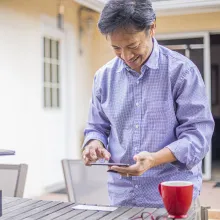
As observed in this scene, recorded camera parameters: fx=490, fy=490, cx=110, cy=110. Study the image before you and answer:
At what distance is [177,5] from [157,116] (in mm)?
5372

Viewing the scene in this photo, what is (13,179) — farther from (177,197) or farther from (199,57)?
(199,57)

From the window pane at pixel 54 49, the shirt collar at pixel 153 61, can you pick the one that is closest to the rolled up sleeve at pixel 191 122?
the shirt collar at pixel 153 61

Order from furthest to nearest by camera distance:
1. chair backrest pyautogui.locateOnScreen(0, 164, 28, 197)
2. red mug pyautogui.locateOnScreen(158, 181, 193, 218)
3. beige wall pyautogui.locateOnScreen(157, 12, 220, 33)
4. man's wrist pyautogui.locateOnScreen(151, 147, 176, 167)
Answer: beige wall pyautogui.locateOnScreen(157, 12, 220, 33)
chair backrest pyautogui.locateOnScreen(0, 164, 28, 197)
man's wrist pyautogui.locateOnScreen(151, 147, 176, 167)
red mug pyautogui.locateOnScreen(158, 181, 193, 218)

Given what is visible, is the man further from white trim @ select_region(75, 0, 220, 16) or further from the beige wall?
the beige wall

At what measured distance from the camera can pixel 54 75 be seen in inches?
269

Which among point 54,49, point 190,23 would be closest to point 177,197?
point 54,49

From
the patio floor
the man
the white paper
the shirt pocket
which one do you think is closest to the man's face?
the man

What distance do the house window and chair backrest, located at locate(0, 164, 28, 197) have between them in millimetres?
4251

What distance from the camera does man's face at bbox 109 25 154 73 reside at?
5.36 ft

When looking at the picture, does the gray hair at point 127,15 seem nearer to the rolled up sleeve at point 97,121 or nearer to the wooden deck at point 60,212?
the rolled up sleeve at point 97,121

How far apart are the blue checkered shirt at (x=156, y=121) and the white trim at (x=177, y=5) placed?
4.88 meters

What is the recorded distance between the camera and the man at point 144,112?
1.63 metres

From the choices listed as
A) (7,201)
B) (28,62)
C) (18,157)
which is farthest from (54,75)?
(7,201)

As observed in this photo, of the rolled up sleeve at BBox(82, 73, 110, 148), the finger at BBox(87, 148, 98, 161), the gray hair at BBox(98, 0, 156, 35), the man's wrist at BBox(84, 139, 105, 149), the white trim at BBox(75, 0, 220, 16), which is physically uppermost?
the white trim at BBox(75, 0, 220, 16)
